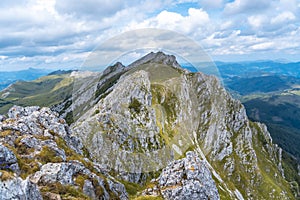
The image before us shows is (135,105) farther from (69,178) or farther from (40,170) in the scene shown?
(40,170)

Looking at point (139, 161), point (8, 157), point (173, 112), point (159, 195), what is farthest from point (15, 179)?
point (173, 112)

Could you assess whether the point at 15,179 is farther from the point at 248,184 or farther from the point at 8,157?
the point at 248,184

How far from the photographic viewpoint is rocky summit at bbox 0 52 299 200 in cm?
3922

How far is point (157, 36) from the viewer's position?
55.2 m

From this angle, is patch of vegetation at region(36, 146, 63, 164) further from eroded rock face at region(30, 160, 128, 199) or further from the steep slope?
the steep slope

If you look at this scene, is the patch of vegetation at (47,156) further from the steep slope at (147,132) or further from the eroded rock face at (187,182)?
the steep slope at (147,132)

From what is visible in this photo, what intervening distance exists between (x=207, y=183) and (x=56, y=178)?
29545 mm

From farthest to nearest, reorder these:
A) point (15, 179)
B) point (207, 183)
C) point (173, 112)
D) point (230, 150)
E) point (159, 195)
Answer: point (230, 150), point (173, 112), point (207, 183), point (159, 195), point (15, 179)

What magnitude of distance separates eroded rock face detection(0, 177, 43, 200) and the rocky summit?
83 millimetres

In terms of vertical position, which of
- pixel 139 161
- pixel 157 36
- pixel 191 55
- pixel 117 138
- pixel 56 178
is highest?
pixel 157 36

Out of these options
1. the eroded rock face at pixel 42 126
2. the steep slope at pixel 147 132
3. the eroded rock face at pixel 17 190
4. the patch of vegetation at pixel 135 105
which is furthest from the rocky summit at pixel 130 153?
the patch of vegetation at pixel 135 105

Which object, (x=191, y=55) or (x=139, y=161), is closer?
(x=191, y=55)

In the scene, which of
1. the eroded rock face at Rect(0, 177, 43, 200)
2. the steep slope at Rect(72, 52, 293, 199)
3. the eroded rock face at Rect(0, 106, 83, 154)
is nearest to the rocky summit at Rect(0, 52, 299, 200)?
the eroded rock face at Rect(0, 177, 43, 200)

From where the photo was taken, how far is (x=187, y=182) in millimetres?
47938
